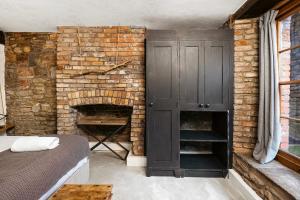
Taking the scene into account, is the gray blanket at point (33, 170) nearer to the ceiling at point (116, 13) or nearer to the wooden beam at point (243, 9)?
the ceiling at point (116, 13)

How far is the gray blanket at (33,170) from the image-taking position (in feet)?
3.91

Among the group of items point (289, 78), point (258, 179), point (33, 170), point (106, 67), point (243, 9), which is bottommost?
point (258, 179)

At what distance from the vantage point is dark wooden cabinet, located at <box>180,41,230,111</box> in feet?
9.02

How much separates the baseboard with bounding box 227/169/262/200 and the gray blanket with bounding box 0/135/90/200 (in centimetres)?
198

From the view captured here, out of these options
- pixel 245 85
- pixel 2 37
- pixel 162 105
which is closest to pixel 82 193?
pixel 162 105

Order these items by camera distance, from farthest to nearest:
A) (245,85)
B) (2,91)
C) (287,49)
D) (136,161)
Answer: (2,91) < (136,161) < (245,85) < (287,49)

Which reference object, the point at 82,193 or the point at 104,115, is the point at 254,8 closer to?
the point at 82,193

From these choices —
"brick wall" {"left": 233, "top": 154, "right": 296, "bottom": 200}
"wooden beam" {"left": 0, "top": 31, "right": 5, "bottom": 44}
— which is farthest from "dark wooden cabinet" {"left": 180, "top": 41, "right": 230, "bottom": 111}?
"wooden beam" {"left": 0, "top": 31, "right": 5, "bottom": 44}

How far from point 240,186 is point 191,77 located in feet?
5.12

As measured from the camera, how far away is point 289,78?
7.57ft

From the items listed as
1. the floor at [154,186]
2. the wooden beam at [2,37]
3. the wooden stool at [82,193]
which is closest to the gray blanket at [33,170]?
the wooden stool at [82,193]

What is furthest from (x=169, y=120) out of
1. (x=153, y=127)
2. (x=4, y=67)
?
(x=4, y=67)

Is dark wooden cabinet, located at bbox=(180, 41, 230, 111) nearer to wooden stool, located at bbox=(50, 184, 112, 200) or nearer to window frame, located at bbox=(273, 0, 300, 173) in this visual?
window frame, located at bbox=(273, 0, 300, 173)

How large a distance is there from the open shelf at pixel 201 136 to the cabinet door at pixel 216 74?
1.54 ft
